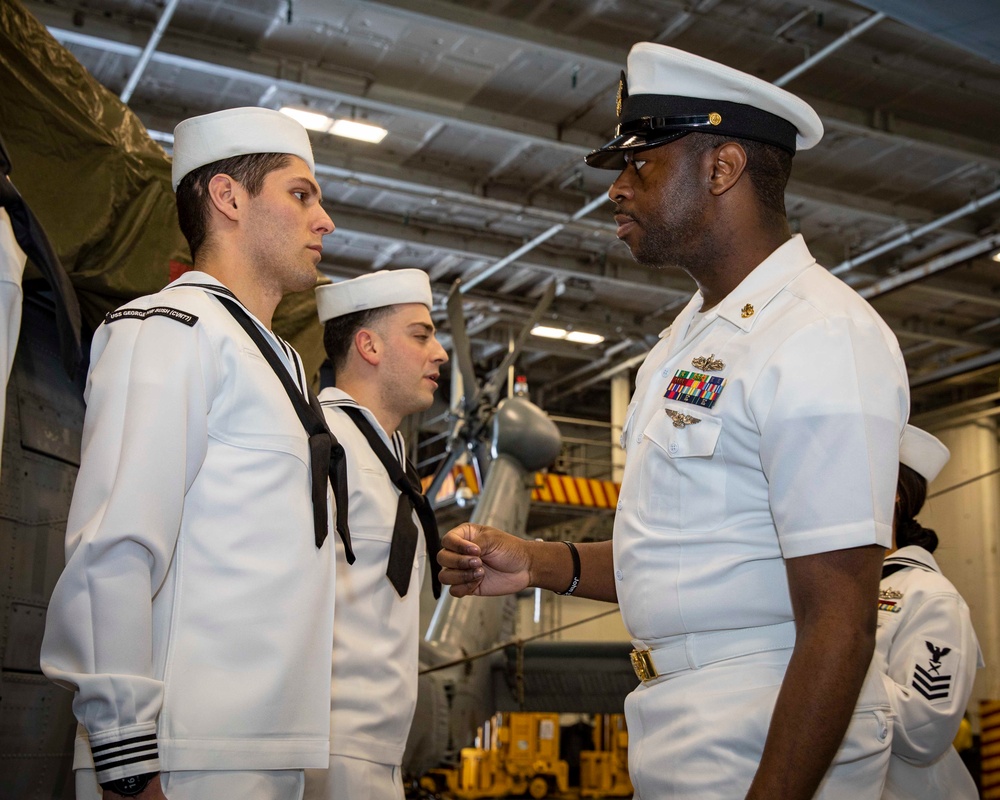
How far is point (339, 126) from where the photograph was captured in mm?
11016

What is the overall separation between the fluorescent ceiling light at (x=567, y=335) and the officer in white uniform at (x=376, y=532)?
12764 millimetres

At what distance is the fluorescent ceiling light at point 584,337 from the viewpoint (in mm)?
16987

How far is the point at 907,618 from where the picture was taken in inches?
122

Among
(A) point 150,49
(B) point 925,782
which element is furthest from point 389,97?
(B) point 925,782

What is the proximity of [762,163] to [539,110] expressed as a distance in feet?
31.5

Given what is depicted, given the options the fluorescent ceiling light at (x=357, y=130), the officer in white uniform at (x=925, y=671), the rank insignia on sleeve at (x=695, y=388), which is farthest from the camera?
the fluorescent ceiling light at (x=357, y=130)

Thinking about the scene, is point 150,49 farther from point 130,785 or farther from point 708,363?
point 130,785

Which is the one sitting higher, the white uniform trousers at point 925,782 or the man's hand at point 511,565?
the man's hand at point 511,565

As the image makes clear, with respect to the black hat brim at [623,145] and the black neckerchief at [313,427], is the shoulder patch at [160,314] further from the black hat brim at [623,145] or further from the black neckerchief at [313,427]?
the black hat brim at [623,145]

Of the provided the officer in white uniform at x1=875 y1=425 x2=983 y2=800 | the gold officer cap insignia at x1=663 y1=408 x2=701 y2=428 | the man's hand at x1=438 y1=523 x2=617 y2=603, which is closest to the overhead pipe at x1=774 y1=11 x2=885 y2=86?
the officer in white uniform at x1=875 y1=425 x2=983 y2=800

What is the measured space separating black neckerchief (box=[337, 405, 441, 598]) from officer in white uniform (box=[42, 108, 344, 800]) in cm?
111

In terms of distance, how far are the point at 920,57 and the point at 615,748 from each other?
11850 mm

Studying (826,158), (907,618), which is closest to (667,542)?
(907,618)

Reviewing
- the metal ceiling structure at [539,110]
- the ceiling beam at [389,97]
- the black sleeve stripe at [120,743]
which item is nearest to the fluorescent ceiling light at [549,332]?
the metal ceiling structure at [539,110]
